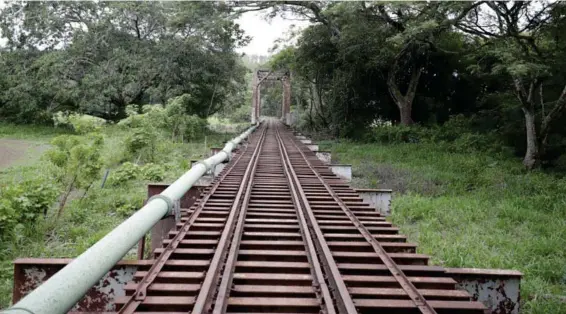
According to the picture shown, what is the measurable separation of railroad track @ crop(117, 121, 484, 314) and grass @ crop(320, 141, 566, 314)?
145 cm

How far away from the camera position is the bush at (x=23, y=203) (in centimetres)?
605

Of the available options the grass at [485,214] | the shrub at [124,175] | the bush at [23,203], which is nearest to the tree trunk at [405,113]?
the grass at [485,214]

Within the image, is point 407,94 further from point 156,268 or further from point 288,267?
point 156,268

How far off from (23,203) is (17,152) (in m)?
14.2

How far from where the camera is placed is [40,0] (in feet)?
88.6

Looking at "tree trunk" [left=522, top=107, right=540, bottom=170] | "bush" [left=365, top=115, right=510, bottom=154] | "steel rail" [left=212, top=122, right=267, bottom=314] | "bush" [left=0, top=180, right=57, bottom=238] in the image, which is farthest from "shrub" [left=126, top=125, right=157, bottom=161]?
"tree trunk" [left=522, top=107, right=540, bottom=170]

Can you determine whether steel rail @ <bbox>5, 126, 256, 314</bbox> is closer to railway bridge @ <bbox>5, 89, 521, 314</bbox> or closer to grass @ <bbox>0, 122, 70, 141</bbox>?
railway bridge @ <bbox>5, 89, 521, 314</bbox>

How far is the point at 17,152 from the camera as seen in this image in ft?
61.0

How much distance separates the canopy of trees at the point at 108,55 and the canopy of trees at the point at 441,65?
4265mm

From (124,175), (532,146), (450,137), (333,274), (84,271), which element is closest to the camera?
(84,271)

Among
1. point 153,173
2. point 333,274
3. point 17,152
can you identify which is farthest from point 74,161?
point 17,152

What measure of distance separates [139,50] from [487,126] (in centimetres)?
2034

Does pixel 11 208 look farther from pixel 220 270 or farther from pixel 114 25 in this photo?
pixel 114 25

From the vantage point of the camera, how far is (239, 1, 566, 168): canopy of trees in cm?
1329
